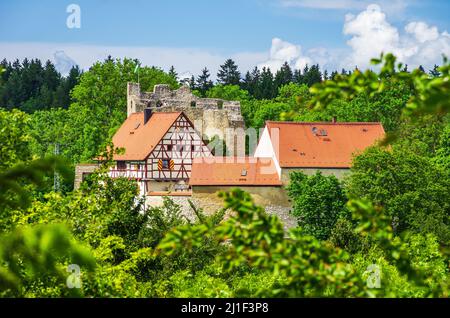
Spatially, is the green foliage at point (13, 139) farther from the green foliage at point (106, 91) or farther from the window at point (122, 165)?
the green foliage at point (106, 91)

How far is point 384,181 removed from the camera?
125 ft

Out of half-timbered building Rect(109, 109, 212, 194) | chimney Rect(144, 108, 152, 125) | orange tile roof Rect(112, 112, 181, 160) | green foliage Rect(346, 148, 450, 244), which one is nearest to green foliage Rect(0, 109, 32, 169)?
green foliage Rect(346, 148, 450, 244)

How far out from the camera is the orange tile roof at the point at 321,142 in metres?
43.5

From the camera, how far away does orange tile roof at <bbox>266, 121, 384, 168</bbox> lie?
143 feet

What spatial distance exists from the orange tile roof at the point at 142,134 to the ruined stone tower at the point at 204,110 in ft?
15.0

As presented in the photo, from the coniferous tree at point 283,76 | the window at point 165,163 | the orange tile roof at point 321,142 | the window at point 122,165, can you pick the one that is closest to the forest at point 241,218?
the orange tile roof at point 321,142

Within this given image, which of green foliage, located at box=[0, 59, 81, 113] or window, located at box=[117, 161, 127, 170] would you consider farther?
green foliage, located at box=[0, 59, 81, 113]

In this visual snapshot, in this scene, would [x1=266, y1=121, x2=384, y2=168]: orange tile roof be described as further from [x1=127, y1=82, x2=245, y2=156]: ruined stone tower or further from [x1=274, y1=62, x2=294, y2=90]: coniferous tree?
[x1=274, y1=62, x2=294, y2=90]: coniferous tree

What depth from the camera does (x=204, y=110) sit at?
188 feet

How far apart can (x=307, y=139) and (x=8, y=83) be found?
220 feet

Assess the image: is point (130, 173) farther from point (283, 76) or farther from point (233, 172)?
point (283, 76)

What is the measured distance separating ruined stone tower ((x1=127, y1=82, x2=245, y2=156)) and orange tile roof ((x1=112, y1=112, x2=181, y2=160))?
4.58m
